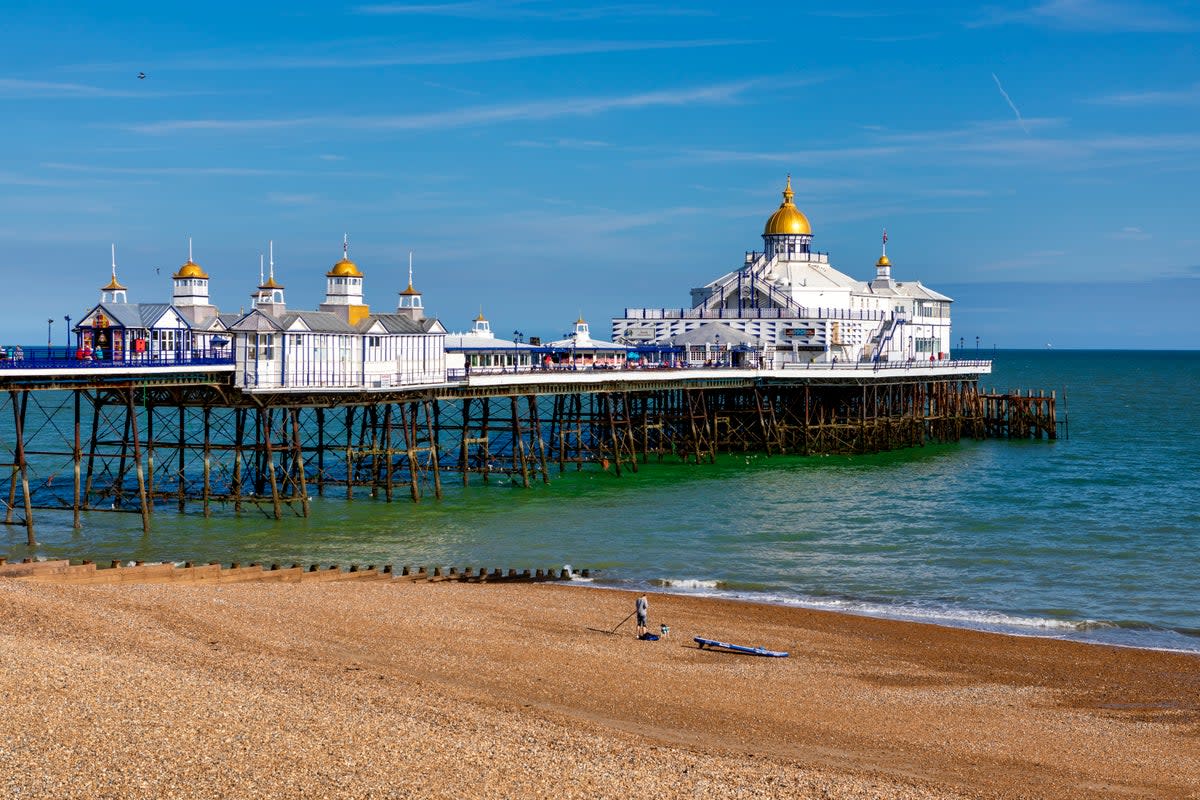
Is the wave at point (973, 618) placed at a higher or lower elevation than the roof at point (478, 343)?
lower

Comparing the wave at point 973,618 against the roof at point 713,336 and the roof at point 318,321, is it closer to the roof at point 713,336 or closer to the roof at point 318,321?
the roof at point 318,321

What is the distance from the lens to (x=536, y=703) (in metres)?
22.6

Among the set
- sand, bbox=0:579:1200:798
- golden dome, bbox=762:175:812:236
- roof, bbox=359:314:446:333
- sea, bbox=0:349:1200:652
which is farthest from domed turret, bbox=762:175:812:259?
sand, bbox=0:579:1200:798

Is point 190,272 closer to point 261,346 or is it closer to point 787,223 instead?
point 261,346

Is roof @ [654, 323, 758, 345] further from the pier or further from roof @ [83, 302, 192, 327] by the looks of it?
roof @ [83, 302, 192, 327]

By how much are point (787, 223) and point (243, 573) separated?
6406 cm

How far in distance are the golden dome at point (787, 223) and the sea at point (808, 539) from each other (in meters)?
29.9

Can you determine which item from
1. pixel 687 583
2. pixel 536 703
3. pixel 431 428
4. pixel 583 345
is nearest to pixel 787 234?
pixel 583 345

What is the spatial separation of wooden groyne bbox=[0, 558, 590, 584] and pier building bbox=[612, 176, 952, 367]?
3952cm

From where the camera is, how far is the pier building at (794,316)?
261 feet

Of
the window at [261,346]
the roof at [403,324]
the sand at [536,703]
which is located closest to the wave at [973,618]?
the sand at [536,703]

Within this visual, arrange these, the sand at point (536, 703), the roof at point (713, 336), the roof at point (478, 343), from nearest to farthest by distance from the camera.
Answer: the sand at point (536, 703), the roof at point (478, 343), the roof at point (713, 336)

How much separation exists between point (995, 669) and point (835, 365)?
47.2 metres

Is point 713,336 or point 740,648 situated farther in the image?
point 713,336
